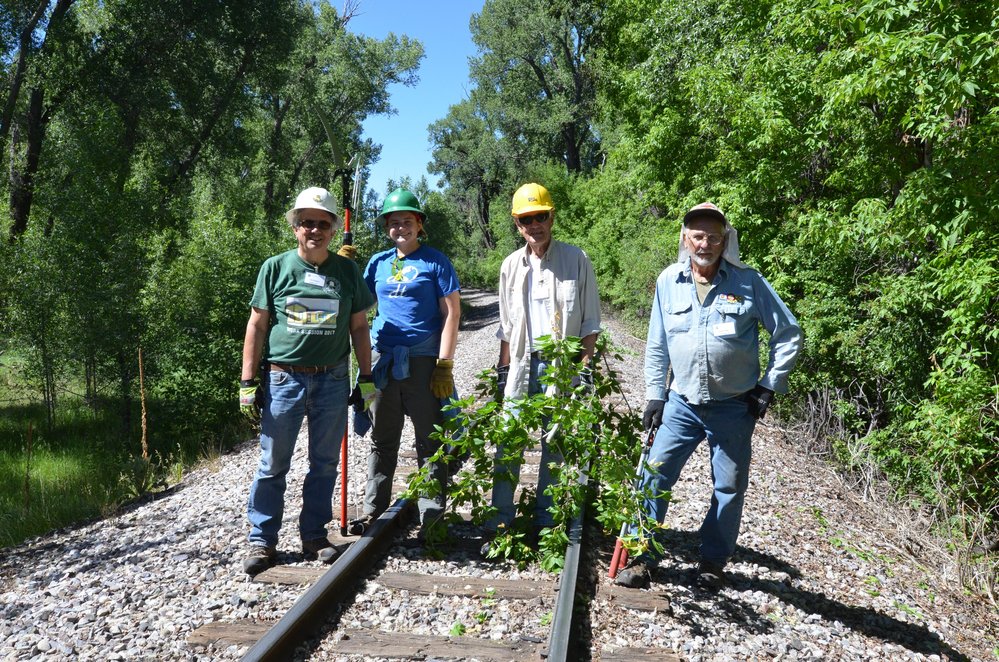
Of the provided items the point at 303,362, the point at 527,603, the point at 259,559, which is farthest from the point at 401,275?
the point at 527,603

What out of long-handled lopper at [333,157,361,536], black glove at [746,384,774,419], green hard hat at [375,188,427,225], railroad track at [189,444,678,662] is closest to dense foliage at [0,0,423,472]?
long-handled lopper at [333,157,361,536]

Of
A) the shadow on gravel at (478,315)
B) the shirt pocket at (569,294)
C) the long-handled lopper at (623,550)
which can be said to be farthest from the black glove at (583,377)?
the shadow on gravel at (478,315)

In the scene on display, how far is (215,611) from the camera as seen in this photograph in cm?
353

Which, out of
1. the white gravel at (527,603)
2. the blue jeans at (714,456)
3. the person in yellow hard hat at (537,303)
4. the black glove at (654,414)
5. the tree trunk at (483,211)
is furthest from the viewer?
the tree trunk at (483,211)

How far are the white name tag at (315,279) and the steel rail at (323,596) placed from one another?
159 centimetres

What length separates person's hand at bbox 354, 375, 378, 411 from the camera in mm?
4328

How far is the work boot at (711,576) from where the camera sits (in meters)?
3.93

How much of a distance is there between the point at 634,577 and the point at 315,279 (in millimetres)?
2537

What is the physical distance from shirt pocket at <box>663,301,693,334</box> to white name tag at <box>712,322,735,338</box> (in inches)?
6.6

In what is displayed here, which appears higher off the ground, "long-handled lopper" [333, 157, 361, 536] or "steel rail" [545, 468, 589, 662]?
"long-handled lopper" [333, 157, 361, 536]

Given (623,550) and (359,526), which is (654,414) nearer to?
(623,550)

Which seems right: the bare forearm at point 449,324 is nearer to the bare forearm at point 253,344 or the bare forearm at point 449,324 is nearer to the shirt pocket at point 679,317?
the bare forearm at point 253,344

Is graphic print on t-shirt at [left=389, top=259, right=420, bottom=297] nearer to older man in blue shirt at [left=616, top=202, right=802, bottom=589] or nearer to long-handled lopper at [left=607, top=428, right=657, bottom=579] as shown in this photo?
older man in blue shirt at [left=616, top=202, right=802, bottom=589]

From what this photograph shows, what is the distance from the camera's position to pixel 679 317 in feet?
12.5
